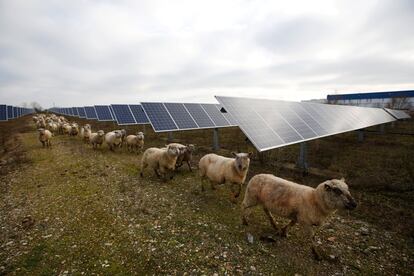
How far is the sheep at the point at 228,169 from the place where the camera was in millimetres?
8000

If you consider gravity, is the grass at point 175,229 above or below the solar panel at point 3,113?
below

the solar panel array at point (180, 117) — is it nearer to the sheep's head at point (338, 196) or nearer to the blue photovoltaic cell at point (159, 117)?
the blue photovoltaic cell at point (159, 117)

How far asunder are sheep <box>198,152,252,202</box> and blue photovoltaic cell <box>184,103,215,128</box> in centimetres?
903

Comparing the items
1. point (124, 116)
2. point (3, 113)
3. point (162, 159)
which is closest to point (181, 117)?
point (162, 159)

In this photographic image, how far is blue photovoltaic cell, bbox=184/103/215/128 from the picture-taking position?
18781mm

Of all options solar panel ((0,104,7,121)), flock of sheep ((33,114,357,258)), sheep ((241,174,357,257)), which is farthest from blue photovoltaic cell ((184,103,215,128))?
solar panel ((0,104,7,121))

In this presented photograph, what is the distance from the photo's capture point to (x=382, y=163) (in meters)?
13.2

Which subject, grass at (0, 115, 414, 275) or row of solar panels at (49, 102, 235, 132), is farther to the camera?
row of solar panels at (49, 102, 235, 132)

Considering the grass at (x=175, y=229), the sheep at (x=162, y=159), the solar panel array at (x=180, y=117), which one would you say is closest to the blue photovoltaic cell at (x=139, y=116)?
the solar panel array at (x=180, y=117)

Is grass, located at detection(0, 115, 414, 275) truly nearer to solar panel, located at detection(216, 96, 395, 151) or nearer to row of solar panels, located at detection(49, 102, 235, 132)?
solar panel, located at detection(216, 96, 395, 151)

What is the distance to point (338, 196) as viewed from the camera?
16.3 ft

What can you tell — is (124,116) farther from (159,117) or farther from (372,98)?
(372,98)

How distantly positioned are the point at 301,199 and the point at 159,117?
1507cm

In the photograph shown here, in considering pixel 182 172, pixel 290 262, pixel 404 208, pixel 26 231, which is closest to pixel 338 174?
pixel 404 208
